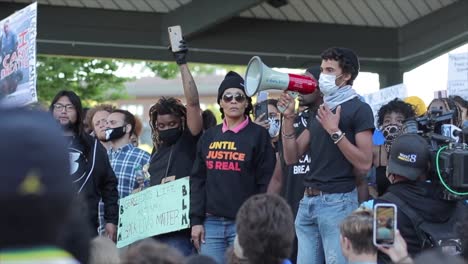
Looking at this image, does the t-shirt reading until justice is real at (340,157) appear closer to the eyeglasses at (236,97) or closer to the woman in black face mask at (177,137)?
the eyeglasses at (236,97)

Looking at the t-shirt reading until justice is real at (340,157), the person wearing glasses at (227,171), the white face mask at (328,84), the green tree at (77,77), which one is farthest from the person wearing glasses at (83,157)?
the green tree at (77,77)

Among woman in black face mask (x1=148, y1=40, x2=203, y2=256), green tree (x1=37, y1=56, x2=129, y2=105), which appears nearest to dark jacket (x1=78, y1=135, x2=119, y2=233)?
woman in black face mask (x1=148, y1=40, x2=203, y2=256)

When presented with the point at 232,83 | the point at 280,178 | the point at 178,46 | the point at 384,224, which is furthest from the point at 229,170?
the point at 384,224

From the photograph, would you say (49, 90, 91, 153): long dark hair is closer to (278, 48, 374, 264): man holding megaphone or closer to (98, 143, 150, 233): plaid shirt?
(98, 143, 150, 233): plaid shirt

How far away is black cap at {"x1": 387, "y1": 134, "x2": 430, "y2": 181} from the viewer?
5195 millimetres

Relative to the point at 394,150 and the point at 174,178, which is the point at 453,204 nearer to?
the point at 394,150

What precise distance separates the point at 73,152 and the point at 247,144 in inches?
52.1

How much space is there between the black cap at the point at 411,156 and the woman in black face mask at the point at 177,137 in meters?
1.73

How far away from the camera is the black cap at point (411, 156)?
5.20 meters

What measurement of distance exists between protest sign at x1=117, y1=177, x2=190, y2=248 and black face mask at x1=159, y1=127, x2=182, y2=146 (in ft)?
1.14

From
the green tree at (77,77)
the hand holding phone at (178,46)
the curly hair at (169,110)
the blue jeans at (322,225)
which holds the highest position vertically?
the green tree at (77,77)

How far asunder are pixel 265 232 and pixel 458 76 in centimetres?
467

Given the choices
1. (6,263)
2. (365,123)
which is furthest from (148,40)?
(6,263)

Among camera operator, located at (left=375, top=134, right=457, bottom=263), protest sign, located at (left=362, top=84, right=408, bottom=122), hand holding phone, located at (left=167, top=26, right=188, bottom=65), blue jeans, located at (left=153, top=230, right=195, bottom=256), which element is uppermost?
hand holding phone, located at (left=167, top=26, right=188, bottom=65)
